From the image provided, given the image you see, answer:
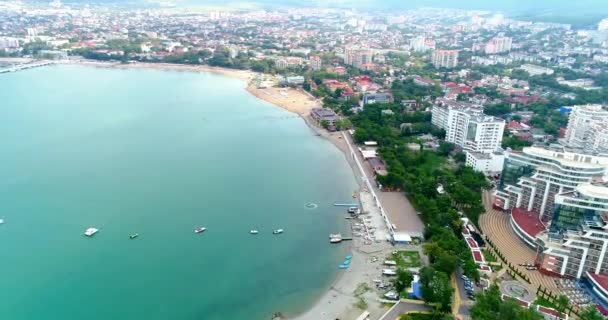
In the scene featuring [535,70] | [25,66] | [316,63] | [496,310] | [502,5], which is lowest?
[25,66]

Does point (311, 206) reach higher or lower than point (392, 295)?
lower

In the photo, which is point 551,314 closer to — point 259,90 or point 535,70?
point 259,90

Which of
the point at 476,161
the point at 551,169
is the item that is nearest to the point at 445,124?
the point at 476,161

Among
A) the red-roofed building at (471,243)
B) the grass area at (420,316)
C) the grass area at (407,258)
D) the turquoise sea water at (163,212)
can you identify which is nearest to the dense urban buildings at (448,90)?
the red-roofed building at (471,243)

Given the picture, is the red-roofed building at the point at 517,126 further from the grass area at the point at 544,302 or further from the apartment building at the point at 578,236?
the grass area at the point at 544,302

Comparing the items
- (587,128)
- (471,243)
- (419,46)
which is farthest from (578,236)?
(419,46)

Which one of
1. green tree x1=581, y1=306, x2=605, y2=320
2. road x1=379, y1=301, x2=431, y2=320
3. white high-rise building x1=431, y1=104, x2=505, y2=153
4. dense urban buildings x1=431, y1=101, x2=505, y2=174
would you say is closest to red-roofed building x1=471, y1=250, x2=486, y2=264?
road x1=379, y1=301, x2=431, y2=320
